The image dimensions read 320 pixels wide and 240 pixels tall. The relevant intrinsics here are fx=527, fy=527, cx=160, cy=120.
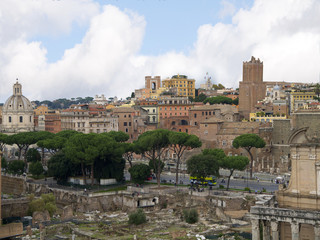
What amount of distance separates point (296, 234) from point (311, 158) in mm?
4745

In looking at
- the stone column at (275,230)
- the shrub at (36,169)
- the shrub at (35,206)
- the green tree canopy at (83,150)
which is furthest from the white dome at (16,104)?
the stone column at (275,230)

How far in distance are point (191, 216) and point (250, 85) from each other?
218 ft

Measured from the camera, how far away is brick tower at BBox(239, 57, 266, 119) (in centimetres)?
11288

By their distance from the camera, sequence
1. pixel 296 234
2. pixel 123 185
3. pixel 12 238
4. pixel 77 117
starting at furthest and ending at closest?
pixel 77 117 < pixel 123 185 < pixel 12 238 < pixel 296 234

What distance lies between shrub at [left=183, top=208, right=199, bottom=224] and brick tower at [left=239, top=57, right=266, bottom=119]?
61.6 meters

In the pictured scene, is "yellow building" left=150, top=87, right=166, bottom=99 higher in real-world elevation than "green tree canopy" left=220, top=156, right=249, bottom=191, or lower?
higher

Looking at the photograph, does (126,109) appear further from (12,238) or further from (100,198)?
(12,238)

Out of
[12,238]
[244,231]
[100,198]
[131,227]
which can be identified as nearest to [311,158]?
[244,231]

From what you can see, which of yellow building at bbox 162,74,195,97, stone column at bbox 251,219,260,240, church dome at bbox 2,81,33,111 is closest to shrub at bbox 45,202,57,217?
stone column at bbox 251,219,260,240

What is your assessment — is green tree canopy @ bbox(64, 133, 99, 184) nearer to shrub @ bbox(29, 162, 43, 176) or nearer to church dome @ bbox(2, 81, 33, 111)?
shrub @ bbox(29, 162, 43, 176)

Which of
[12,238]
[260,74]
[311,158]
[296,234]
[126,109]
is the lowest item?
[12,238]

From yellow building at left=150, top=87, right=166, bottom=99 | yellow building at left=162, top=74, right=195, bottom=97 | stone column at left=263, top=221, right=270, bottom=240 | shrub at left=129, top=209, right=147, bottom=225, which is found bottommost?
shrub at left=129, top=209, right=147, bottom=225

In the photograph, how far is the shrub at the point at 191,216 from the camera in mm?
51969

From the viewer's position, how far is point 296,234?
30.8 metres
